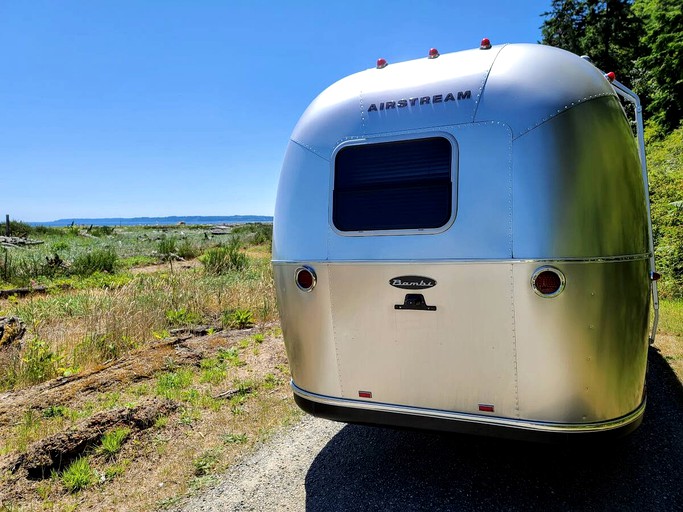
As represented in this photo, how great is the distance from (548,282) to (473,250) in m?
0.43

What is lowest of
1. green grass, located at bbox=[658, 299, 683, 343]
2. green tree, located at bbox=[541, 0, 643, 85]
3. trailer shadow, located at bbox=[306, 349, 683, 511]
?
trailer shadow, located at bbox=[306, 349, 683, 511]

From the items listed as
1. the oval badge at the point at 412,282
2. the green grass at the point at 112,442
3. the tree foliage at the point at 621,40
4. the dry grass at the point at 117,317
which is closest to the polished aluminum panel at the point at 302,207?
the oval badge at the point at 412,282

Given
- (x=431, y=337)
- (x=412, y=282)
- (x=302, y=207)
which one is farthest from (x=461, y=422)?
(x=302, y=207)

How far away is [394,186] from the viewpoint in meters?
3.03

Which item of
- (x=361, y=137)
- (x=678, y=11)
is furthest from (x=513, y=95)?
(x=678, y=11)

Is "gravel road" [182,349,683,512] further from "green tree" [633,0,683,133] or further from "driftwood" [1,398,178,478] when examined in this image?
"green tree" [633,0,683,133]

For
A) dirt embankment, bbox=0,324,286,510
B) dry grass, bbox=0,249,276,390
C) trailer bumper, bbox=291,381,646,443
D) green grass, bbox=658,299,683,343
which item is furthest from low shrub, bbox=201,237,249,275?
trailer bumper, bbox=291,381,646,443

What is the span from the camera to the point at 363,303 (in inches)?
118

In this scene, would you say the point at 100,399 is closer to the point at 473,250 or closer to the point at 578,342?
the point at 473,250

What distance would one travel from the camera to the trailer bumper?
2.59m

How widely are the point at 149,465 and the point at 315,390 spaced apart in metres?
1.57

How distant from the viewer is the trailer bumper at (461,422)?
8.49ft

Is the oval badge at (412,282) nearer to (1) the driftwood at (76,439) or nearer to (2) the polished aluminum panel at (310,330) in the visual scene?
(2) the polished aluminum panel at (310,330)

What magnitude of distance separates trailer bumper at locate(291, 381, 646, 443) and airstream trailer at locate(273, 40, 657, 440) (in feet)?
0.03
